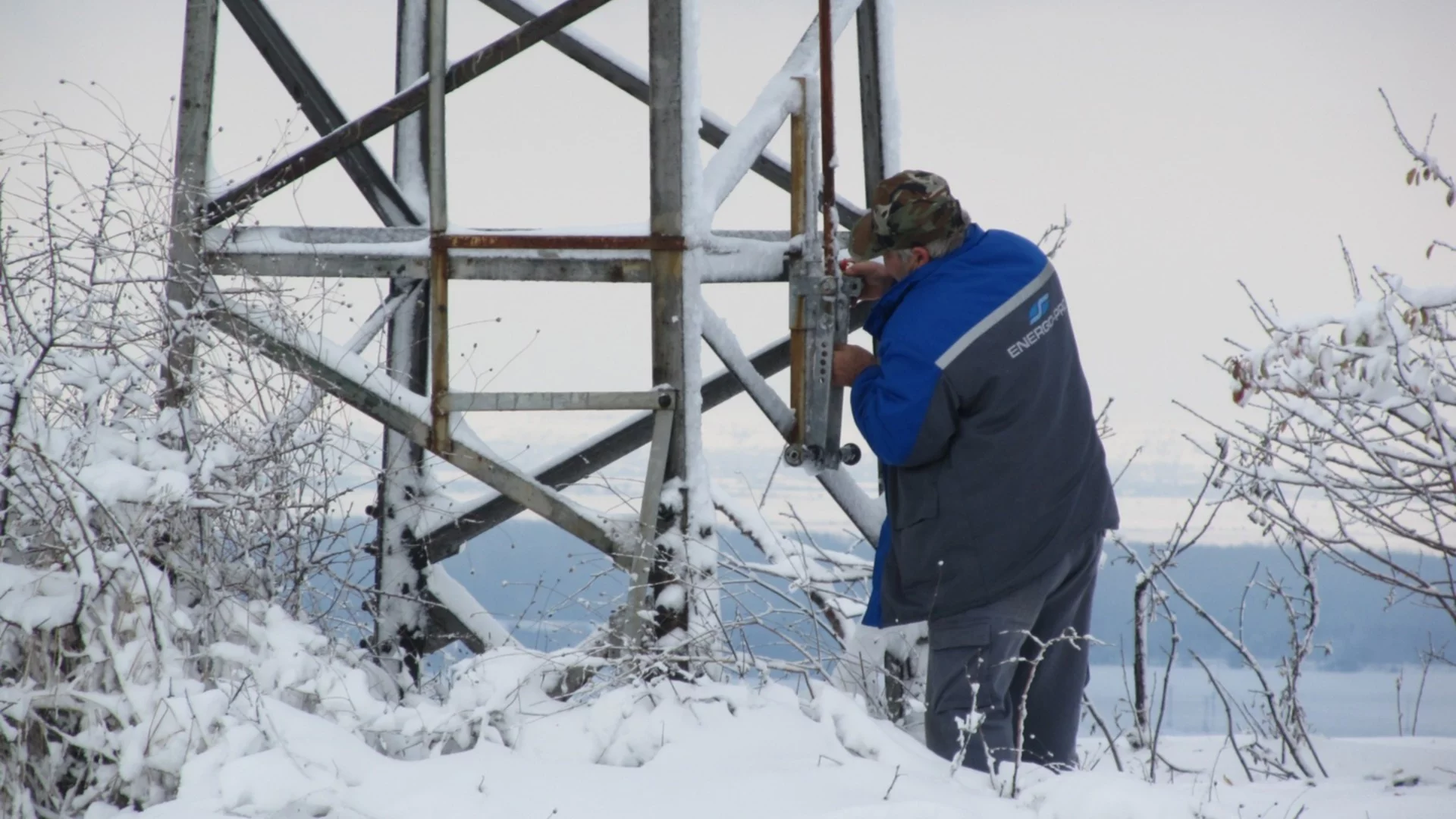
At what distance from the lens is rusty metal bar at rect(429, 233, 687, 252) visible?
16.3 ft

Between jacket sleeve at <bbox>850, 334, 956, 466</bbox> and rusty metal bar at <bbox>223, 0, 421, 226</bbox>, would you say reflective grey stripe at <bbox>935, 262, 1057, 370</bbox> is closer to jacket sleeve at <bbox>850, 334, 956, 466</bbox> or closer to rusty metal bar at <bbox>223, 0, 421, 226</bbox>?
jacket sleeve at <bbox>850, 334, 956, 466</bbox>

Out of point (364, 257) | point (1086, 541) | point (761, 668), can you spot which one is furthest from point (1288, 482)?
point (364, 257)

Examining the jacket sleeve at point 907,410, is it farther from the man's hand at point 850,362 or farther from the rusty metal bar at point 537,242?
the rusty metal bar at point 537,242

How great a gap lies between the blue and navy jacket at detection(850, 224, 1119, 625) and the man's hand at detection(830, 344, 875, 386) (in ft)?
0.80

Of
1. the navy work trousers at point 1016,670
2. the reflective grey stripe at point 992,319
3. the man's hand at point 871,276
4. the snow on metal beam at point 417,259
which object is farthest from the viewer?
the snow on metal beam at point 417,259

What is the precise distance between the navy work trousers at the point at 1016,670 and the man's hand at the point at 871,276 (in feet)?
3.57

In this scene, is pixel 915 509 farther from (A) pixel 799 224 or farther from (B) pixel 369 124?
(B) pixel 369 124

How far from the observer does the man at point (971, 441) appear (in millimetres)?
4133

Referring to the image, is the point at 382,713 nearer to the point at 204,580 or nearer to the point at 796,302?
the point at 204,580

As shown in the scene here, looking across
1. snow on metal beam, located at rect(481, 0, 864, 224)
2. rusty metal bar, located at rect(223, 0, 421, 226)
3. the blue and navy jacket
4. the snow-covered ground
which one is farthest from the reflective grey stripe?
rusty metal bar, located at rect(223, 0, 421, 226)

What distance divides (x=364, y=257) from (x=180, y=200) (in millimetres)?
719

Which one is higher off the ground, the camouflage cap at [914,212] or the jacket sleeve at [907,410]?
the camouflage cap at [914,212]

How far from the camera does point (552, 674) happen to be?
4.53 m

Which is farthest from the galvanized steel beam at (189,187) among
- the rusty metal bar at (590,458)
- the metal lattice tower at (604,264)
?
the rusty metal bar at (590,458)
